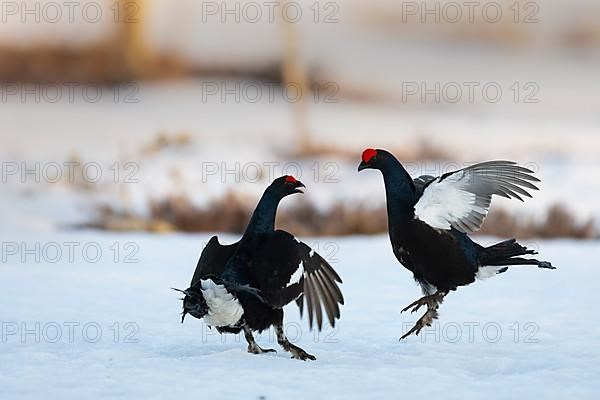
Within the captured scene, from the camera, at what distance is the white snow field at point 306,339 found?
321cm

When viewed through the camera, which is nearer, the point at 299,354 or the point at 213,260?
the point at 299,354

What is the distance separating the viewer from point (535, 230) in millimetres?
8641

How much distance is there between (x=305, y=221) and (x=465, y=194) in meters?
5.16

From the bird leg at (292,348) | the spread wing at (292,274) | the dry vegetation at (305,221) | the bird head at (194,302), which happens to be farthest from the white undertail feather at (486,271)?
the dry vegetation at (305,221)

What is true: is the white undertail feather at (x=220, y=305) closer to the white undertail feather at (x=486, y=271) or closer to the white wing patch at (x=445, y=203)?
the white wing patch at (x=445, y=203)

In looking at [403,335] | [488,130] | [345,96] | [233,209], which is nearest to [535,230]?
[233,209]

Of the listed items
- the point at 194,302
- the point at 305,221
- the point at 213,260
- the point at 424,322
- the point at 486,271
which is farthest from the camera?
the point at 305,221

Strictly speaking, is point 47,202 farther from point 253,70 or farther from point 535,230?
point 253,70

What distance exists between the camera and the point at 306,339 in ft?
13.7

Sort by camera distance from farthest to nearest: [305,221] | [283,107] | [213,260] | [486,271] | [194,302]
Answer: [283,107] < [305,221] < [486,271] < [213,260] < [194,302]

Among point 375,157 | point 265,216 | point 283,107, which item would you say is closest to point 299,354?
point 265,216

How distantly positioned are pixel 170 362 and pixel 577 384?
1395 millimetres

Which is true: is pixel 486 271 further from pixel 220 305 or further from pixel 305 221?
pixel 305 221

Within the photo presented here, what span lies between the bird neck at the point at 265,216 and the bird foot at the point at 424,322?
733 millimetres
